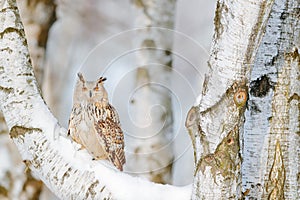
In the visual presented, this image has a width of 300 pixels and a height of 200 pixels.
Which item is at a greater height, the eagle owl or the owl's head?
the owl's head

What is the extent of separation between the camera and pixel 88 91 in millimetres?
1549

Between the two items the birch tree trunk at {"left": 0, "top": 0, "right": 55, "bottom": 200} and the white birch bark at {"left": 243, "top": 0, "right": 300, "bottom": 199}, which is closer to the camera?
the white birch bark at {"left": 243, "top": 0, "right": 300, "bottom": 199}

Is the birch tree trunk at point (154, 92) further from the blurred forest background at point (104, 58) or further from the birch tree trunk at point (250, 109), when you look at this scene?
the birch tree trunk at point (250, 109)

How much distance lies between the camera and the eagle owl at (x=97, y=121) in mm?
1525

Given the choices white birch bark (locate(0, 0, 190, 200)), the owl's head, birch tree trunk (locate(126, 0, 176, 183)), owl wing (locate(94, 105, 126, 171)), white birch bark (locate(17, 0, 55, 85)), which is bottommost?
white birch bark (locate(0, 0, 190, 200))

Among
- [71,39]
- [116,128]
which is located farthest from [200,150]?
[71,39]

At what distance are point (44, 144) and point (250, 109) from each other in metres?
0.40

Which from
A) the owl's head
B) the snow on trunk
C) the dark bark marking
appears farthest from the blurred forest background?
the snow on trunk

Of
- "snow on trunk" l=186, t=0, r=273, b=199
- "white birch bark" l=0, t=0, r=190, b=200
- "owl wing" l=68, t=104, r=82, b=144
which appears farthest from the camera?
"owl wing" l=68, t=104, r=82, b=144

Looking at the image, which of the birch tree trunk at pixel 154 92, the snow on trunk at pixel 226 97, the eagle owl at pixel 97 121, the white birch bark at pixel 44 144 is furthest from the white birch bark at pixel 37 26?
the snow on trunk at pixel 226 97

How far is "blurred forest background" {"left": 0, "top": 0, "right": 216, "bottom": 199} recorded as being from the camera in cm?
225

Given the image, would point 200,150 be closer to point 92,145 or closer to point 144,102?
point 92,145

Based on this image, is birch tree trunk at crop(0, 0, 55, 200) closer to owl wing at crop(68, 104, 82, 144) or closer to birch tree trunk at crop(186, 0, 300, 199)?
owl wing at crop(68, 104, 82, 144)

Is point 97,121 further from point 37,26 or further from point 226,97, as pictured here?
point 37,26
